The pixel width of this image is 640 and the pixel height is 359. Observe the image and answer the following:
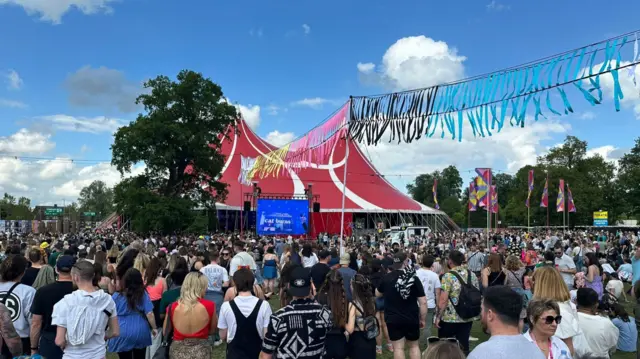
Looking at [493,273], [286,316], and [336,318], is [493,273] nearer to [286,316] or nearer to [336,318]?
[336,318]

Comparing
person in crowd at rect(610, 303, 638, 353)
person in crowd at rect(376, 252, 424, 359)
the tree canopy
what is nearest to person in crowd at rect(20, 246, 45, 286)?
person in crowd at rect(376, 252, 424, 359)

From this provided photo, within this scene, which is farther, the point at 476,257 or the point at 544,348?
the point at 476,257

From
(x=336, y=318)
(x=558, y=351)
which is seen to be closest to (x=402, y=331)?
(x=336, y=318)

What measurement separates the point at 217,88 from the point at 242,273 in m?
25.4

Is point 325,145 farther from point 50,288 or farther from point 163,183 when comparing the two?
point 163,183

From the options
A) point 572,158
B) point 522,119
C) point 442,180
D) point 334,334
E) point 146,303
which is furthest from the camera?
point 442,180

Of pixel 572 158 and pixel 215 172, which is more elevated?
pixel 572 158

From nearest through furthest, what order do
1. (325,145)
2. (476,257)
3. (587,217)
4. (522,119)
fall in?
(522,119) → (476,257) → (325,145) → (587,217)

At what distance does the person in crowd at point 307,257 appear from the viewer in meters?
8.68

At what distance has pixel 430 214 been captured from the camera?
36750 mm

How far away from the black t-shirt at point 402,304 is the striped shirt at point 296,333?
62.4 inches

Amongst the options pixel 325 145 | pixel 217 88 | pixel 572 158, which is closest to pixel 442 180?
pixel 572 158

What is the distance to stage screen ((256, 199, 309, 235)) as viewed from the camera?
23766 mm

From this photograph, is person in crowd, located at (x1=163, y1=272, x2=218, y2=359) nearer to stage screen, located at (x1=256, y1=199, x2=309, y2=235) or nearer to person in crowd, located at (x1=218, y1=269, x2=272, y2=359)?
person in crowd, located at (x1=218, y1=269, x2=272, y2=359)
